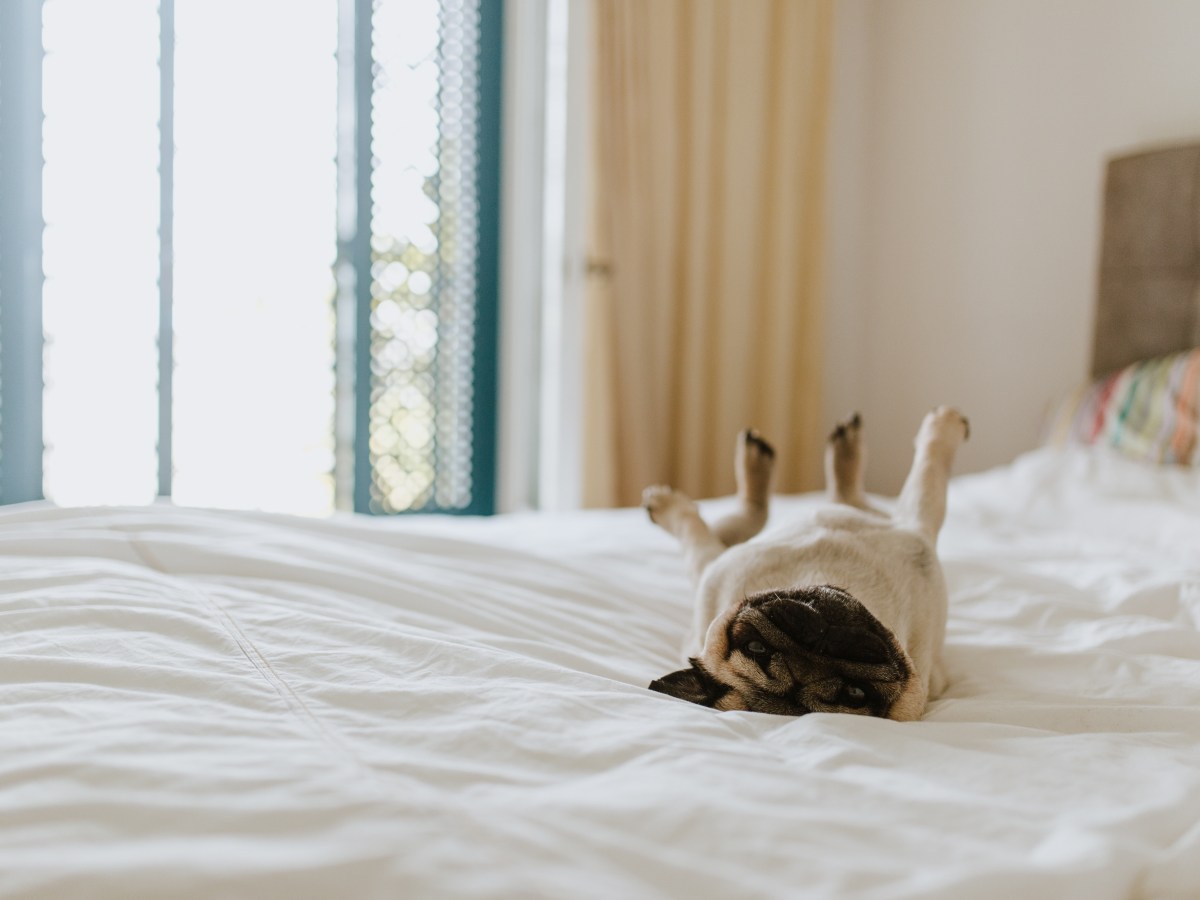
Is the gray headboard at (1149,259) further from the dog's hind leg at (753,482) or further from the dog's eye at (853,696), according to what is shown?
the dog's eye at (853,696)

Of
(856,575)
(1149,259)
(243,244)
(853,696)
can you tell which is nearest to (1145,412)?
(1149,259)

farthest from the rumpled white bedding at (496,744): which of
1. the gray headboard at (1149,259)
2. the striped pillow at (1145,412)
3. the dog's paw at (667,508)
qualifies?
the gray headboard at (1149,259)

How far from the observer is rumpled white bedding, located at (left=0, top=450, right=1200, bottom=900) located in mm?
590

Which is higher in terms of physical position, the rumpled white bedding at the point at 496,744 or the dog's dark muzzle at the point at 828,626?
the dog's dark muzzle at the point at 828,626

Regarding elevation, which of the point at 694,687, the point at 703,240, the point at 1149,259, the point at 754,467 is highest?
the point at 703,240

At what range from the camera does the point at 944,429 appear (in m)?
1.50

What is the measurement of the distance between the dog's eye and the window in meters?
2.44

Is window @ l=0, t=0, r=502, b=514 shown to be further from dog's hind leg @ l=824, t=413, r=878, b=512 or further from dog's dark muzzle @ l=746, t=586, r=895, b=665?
dog's dark muzzle @ l=746, t=586, r=895, b=665

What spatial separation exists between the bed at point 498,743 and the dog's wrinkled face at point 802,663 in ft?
0.12

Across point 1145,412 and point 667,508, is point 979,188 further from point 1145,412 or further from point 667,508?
point 667,508

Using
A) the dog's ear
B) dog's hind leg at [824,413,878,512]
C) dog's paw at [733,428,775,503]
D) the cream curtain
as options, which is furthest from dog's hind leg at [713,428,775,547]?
the cream curtain

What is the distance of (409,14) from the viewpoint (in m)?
3.31

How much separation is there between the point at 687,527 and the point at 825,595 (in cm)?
59

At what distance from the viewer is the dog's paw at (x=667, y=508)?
4.96 ft
